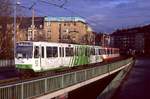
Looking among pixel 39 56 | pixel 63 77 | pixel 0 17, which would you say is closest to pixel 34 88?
pixel 63 77

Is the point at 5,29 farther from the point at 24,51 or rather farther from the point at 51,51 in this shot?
the point at 24,51

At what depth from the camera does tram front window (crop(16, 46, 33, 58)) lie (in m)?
31.9

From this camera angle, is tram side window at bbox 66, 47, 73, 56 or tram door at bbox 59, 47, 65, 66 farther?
tram side window at bbox 66, 47, 73, 56

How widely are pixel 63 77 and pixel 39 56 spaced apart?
9.48 m

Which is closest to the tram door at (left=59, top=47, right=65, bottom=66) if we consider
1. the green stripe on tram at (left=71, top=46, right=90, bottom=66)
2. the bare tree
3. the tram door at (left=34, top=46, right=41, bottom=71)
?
the green stripe on tram at (left=71, top=46, right=90, bottom=66)

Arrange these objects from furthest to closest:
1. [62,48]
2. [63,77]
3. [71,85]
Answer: [62,48], [71,85], [63,77]

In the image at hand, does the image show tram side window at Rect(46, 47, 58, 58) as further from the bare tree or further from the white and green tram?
the bare tree

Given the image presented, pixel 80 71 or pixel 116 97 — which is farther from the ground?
pixel 80 71

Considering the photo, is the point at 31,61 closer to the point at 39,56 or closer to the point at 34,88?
the point at 39,56

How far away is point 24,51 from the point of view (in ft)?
106

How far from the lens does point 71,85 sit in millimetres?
25078

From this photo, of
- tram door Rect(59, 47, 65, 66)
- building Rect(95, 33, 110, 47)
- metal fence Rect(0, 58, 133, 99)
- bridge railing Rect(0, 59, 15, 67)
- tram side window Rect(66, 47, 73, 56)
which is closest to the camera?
metal fence Rect(0, 58, 133, 99)

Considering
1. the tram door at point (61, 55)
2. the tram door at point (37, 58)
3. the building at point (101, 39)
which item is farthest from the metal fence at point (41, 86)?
the building at point (101, 39)

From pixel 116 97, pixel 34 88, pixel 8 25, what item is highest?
pixel 8 25
